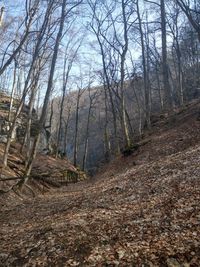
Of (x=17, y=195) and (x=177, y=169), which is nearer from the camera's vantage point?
(x=177, y=169)

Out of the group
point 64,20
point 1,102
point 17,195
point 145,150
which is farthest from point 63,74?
point 17,195

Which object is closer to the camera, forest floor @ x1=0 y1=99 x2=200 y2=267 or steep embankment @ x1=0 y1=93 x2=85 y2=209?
forest floor @ x1=0 y1=99 x2=200 y2=267

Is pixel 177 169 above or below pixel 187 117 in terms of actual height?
below

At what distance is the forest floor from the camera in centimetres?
527

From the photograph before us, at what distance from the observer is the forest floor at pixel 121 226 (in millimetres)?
5273

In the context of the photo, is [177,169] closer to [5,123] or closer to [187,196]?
[187,196]

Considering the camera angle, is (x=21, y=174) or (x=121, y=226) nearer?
(x=121, y=226)

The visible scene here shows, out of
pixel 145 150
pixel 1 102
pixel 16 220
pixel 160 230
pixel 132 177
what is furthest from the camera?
pixel 1 102

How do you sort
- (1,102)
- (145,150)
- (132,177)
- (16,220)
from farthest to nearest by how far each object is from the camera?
(1,102) < (145,150) < (132,177) < (16,220)

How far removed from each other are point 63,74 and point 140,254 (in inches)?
1143

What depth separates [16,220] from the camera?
9.09 metres

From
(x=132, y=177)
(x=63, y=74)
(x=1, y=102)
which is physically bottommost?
(x=132, y=177)

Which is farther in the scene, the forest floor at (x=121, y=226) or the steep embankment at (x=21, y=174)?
the steep embankment at (x=21, y=174)

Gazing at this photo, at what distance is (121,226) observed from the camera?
6.38 meters
